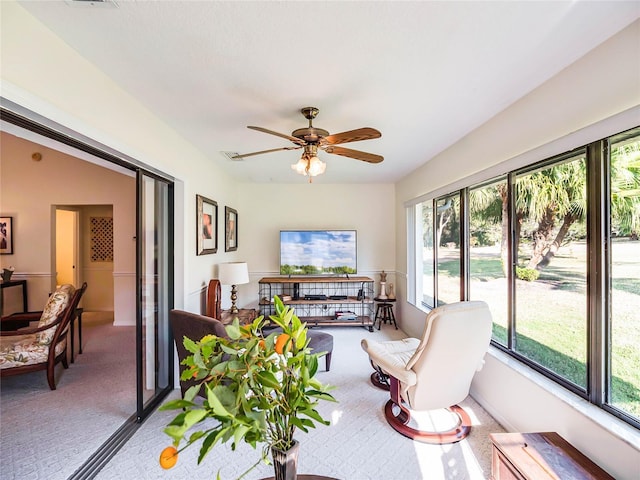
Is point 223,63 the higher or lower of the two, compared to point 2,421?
higher

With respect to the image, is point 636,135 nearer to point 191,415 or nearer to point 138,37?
point 191,415

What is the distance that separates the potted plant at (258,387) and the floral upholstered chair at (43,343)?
3.11 metres

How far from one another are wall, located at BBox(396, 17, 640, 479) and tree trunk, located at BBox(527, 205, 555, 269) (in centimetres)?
41

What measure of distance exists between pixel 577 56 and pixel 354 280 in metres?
3.84

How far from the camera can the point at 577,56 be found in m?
1.70

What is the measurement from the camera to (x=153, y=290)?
274 cm

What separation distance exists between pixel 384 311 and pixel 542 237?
133 inches

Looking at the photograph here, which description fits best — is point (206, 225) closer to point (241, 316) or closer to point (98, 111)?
point (241, 316)

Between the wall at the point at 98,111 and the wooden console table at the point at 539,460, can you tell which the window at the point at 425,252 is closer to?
the wooden console table at the point at 539,460

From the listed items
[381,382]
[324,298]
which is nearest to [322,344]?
[381,382]

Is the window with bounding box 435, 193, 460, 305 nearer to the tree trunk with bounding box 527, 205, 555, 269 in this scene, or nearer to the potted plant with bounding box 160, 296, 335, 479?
the tree trunk with bounding box 527, 205, 555, 269

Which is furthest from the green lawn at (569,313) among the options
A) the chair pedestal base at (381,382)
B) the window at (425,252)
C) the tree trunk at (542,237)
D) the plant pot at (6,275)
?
the plant pot at (6,275)

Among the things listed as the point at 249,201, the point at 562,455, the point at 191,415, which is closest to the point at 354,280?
the point at 249,201

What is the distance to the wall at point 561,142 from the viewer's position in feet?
4.86
